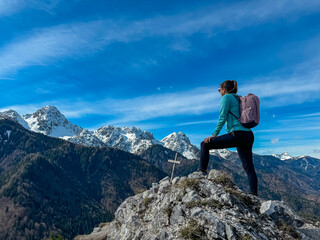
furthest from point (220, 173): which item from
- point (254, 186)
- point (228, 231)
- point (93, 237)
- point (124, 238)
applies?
point (93, 237)

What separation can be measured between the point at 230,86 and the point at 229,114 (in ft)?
4.97

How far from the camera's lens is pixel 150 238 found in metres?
9.18

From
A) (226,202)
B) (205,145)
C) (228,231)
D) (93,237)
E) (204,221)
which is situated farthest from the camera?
(93,237)

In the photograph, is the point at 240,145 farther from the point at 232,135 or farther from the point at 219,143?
the point at 219,143

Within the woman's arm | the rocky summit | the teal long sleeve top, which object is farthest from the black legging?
the rocky summit

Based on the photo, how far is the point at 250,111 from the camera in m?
9.48

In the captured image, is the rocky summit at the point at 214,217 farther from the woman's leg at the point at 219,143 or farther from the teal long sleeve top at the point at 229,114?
the teal long sleeve top at the point at 229,114

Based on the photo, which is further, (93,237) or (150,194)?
(93,237)

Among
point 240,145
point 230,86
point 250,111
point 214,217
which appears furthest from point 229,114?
point 214,217

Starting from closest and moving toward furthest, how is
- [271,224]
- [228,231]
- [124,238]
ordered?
[228,231] < [271,224] < [124,238]

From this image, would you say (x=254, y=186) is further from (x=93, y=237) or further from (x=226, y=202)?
(x=93, y=237)

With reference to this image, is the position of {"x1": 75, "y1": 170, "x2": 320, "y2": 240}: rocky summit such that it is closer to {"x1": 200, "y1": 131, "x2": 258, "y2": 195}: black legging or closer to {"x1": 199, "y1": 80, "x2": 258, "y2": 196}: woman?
{"x1": 200, "y1": 131, "x2": 258, "y2": 195}: black legging

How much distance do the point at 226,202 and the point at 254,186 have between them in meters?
1.78

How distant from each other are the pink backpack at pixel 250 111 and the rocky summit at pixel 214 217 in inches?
123
